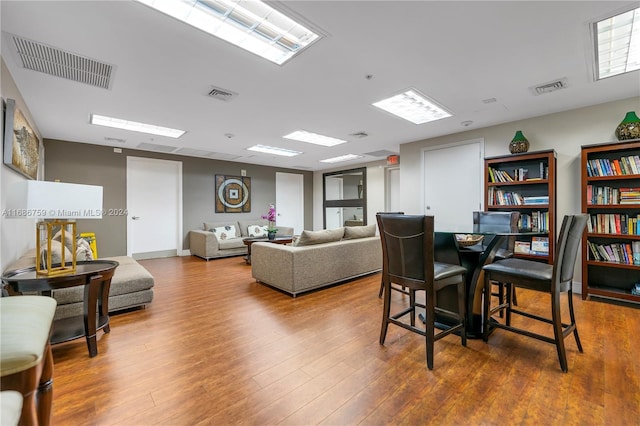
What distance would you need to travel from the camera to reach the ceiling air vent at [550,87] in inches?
109

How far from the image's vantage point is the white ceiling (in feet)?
5.85

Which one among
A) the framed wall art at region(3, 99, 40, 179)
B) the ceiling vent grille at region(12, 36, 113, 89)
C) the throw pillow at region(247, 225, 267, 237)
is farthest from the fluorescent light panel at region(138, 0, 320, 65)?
the throw pillow at region(247, 225, 267, 237)

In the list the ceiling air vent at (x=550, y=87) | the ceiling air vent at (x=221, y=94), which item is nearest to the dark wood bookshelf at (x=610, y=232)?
the ceiling air vent at (x=550, y=87)

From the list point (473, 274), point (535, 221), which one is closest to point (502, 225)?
point (473, 274)

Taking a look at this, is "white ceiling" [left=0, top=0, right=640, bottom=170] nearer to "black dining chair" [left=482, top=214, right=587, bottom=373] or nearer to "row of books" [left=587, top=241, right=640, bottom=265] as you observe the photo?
"black dining chair" [left=482, top=214, right=587, bottom=373]

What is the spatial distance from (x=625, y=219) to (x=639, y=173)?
52 cm

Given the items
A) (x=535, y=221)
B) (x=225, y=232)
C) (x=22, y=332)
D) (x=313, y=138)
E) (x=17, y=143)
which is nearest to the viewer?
(x=22, y=332)

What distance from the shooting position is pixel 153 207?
20.1 feet

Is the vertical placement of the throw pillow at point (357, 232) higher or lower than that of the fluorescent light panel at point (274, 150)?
lower

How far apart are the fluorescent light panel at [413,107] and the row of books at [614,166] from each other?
5.79 feet

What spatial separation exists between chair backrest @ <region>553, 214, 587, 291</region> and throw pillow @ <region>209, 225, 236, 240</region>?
5.93m

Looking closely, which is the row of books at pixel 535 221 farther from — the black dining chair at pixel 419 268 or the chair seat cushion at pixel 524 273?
the black dining chair at pixel 419 268

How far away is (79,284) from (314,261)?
2259 millimetres

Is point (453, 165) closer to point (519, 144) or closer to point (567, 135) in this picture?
point (519, 144)
